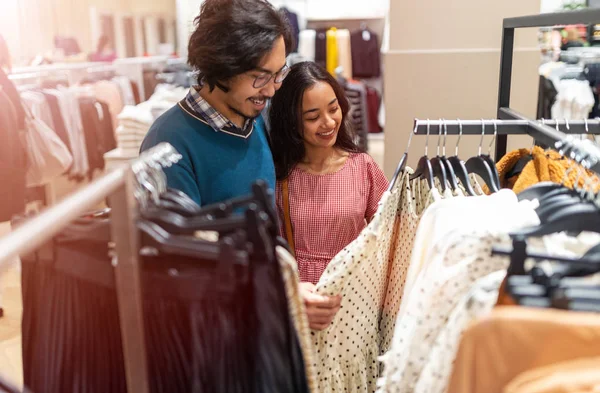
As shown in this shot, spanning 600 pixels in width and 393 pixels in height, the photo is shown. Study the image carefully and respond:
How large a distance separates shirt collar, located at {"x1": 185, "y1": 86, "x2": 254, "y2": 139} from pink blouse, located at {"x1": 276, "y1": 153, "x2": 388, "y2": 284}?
0.28 m

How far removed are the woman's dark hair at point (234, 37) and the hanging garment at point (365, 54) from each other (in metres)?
5.03

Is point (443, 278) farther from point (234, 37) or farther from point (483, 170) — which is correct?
point (234, 37)

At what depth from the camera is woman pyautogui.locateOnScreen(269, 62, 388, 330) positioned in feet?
4.94

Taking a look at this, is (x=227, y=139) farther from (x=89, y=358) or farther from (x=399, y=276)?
(x=89, y=358)

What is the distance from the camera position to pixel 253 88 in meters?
1.27

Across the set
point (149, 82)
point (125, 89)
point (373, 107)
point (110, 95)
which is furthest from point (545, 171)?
point (373, 107)

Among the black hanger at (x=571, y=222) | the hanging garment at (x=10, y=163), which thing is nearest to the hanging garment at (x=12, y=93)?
the hanging garment at (x=10, y=163)

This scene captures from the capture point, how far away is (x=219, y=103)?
4.33 feet

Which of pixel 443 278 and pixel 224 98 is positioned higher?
pixel 224 98

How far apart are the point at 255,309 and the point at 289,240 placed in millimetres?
824

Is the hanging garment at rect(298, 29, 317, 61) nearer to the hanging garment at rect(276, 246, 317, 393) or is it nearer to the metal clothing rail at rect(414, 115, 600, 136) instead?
the metal clothing rail at rect(414, 115, 600, 136)

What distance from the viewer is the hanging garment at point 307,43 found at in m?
6.04

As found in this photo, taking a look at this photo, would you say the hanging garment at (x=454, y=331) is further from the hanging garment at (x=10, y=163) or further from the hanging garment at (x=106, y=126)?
the hanging garment at (x=106, y=126)

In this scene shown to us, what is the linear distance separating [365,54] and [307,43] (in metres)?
0.64
